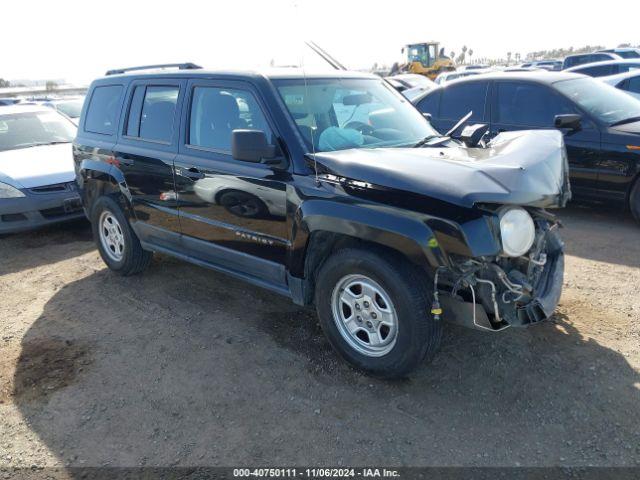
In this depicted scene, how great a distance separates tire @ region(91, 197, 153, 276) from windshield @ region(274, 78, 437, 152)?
7.87 ft

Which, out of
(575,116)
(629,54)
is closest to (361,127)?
(575,116)

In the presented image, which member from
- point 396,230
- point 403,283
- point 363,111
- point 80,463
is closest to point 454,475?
point 403,283

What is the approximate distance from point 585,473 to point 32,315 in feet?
14.8

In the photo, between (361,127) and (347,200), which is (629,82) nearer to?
(361,127)

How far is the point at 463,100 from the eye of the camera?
7.42 metres

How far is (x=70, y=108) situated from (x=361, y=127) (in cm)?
1262

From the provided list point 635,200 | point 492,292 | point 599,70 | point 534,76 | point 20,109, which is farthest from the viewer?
point 599,70

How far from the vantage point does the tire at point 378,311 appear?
3076mm

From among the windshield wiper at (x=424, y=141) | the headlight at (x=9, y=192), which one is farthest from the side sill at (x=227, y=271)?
the headlight at (x=9, y=192)

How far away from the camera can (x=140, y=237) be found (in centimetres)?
512

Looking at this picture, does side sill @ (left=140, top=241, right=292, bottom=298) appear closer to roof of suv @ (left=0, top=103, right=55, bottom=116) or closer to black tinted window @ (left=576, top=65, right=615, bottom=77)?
roof of suv @ (left=0, top=103, right=55, bottom=116)

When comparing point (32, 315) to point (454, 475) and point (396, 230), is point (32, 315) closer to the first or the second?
point (396, 230)

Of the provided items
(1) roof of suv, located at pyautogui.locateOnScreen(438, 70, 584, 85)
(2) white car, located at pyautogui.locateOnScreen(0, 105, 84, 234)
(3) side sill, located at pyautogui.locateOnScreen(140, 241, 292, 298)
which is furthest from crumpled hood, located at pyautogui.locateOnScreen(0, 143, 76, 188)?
(1) roof of suv, located at pyautogui.locateOnScreen(438, 70, 584, 85)

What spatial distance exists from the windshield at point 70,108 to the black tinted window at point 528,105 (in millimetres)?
11200
